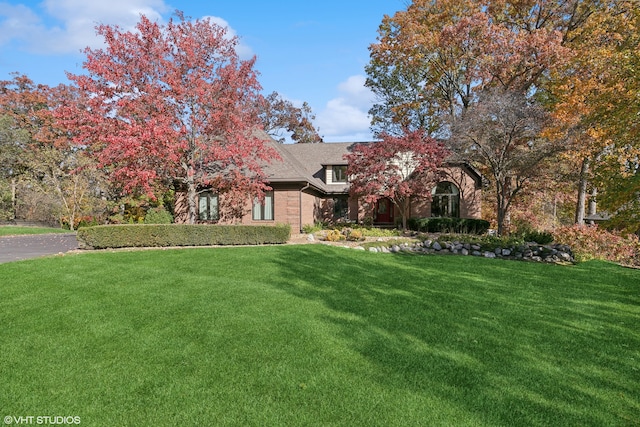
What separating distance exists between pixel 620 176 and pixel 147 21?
16516mm

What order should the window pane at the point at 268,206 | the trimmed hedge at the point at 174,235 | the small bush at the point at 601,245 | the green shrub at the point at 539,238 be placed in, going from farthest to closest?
the window pane at the point at 268,206
the green shrub at the point at 539,238
the small bush at the point at 601,245
the trimmed hedge at the point at 174,235

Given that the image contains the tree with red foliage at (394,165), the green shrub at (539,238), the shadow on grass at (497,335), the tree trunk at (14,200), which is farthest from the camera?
the tree trunk at (14,200)

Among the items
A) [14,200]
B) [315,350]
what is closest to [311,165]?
[315,350]

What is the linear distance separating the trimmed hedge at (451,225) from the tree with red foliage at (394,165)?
9.94 ft

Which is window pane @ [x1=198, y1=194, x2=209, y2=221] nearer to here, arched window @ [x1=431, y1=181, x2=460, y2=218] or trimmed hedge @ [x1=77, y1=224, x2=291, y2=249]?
trimmed hedge @ [x1=77, y1=224, x2=291, y2=249]

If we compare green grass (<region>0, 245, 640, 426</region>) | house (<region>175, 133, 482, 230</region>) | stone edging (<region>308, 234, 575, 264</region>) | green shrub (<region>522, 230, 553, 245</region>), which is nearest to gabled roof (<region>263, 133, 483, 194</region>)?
house (<region>175, 133, 482, 230</region>)

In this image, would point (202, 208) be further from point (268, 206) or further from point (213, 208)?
point (268, 206)

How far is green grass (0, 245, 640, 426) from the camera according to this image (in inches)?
116

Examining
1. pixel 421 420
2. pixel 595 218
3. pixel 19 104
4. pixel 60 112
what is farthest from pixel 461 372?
pixel 19 104

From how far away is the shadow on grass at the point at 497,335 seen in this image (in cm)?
311

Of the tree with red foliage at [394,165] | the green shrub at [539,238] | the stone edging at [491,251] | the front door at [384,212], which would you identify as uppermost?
the tree with red foliage at [394,165]

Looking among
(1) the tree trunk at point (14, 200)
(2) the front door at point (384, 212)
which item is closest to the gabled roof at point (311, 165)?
(2) the front door at point (384, 212)

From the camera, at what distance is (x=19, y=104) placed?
1254 inches

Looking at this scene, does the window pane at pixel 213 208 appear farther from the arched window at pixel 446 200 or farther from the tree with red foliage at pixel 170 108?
the arched window at pixel 446 200
